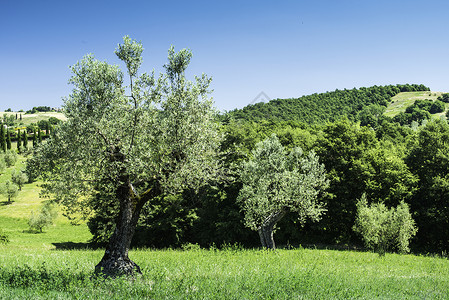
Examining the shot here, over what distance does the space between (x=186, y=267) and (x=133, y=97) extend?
378 inches

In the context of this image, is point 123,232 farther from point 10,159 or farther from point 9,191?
point 10,159

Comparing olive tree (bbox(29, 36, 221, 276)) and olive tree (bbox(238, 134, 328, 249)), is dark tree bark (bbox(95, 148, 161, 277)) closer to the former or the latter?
olive tree (bbox(29, 36, 221, 276))

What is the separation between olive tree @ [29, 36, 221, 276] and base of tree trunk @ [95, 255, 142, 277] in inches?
1.9

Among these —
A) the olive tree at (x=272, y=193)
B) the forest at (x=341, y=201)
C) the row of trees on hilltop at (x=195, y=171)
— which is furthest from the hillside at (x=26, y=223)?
the olive tree at (x=272, y=193)

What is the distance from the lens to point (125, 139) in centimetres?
1534

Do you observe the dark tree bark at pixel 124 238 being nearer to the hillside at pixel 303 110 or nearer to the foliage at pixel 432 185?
the foliage at pixel 432 185

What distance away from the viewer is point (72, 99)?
49.9ft

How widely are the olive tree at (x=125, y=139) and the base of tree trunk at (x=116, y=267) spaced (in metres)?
0.05

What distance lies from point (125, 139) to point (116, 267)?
636 cm

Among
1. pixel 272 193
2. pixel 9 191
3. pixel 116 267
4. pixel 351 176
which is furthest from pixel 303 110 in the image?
pixel 116 267

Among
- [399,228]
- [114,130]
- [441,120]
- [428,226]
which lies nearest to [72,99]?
[114,130]

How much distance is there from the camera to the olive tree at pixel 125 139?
48.5ft

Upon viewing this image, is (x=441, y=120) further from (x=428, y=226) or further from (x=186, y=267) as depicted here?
(x=186, y=267)

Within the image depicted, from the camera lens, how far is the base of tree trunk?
1471 centimetres
